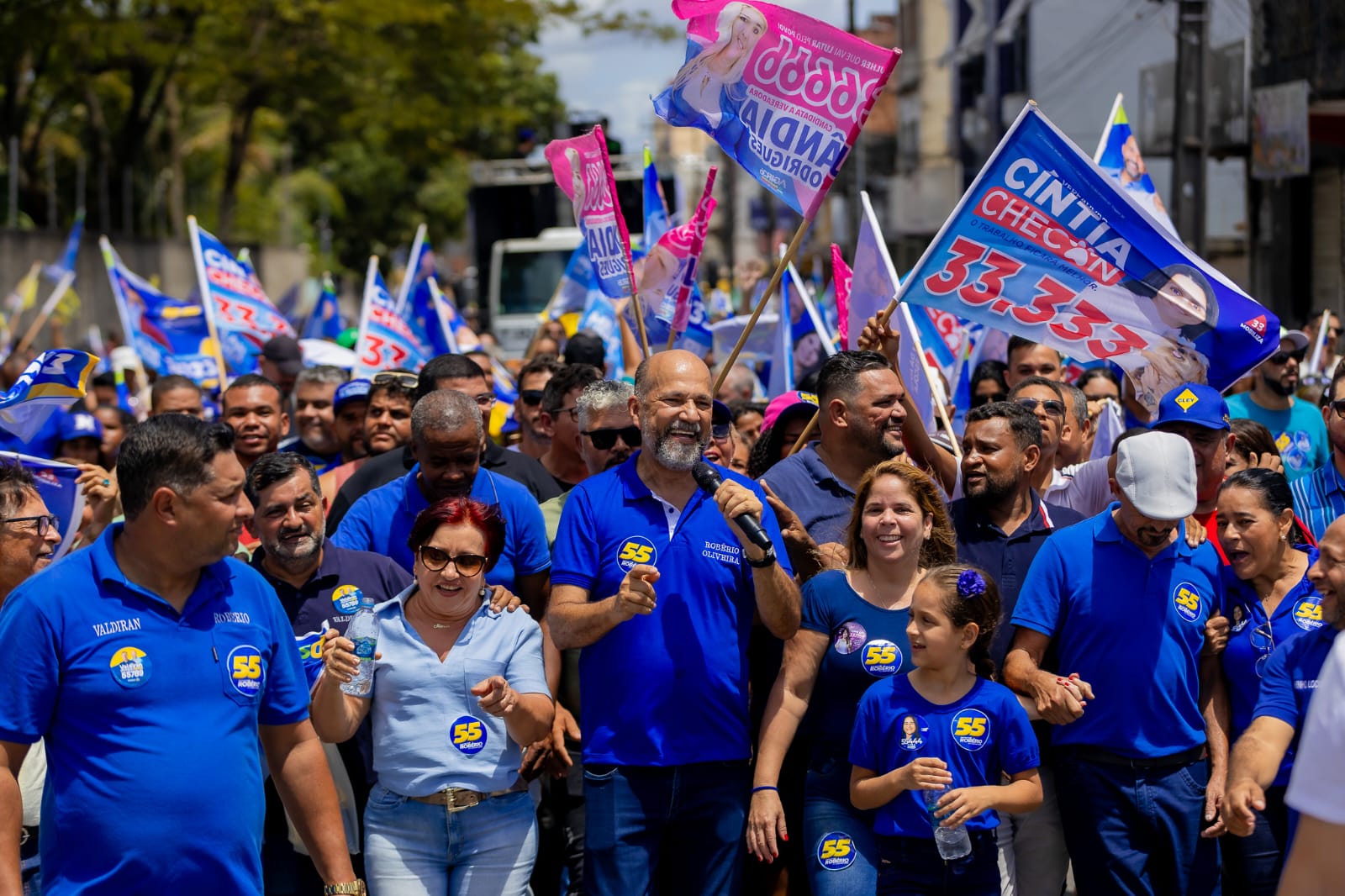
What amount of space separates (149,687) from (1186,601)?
10.00ft

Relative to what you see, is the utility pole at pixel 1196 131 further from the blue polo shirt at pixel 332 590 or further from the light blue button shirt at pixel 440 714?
the light blue button shirt at pixel 440 714

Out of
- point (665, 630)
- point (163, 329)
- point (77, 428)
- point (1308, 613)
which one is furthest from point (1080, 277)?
point (163, 329)

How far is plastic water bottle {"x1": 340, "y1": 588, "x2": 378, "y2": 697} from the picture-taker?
14.3ft

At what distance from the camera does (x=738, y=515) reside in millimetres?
4328

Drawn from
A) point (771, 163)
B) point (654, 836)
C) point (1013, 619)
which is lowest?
point (654, 836)

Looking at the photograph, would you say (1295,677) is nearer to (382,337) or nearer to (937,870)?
(937,870)

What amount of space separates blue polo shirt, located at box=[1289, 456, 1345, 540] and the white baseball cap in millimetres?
1557

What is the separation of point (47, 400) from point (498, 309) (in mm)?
16532

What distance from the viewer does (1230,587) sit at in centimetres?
500

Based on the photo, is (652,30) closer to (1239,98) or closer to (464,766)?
(1239,98)

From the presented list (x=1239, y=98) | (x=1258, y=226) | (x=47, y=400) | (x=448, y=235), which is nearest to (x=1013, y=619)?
(x=47, y=400)

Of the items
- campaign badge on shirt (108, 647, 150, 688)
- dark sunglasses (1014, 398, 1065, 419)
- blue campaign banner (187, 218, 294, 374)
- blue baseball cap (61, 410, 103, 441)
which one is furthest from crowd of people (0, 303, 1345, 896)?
blue campaign banner (187, 218, 294, 374)

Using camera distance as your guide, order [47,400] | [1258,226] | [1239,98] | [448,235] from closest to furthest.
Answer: [47,400]
[1239,98]
[1258,226]
[448,235]

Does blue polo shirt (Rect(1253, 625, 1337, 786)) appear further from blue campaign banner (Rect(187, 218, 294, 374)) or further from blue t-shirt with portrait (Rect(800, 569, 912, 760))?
blue campaign banner (Rect(187, 218, 294, 374))
